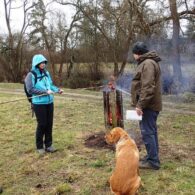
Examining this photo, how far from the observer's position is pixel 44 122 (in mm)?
6410

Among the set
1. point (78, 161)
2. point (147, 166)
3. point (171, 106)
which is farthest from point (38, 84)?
point (171, 106)

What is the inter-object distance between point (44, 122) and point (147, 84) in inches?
89.8

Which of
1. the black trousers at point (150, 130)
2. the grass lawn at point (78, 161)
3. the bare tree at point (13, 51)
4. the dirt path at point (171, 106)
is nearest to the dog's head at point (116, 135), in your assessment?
the black trousers at point (150, 130)

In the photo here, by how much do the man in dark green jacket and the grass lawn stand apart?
1.31 feet

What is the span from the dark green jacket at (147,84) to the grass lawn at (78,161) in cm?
108

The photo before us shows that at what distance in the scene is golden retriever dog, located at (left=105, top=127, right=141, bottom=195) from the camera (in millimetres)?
4188

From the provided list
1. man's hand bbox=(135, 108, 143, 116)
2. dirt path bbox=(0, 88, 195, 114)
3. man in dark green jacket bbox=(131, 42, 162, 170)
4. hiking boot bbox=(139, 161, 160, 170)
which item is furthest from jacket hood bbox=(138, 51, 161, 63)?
dirt path bbox=(0, 88, 195, 114)

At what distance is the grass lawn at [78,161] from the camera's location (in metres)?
5.00

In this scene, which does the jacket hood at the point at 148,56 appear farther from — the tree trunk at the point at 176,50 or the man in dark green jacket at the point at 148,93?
the tree trunk at the point at 176,50

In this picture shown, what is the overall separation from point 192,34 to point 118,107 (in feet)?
32.3

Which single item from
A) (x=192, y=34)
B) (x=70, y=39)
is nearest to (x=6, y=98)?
(x=192, y=34)

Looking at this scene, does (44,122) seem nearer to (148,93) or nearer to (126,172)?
(148,93)

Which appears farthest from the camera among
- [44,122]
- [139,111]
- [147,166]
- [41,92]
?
[44,122]

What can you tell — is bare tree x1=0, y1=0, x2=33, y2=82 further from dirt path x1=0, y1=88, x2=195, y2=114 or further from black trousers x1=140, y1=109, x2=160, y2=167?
black trousers x1=140, y1=109, x2=160, y2=167
